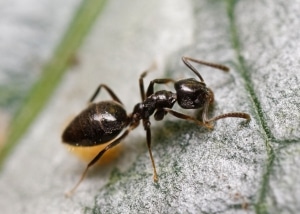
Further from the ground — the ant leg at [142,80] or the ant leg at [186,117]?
the ant leg at [186,117]

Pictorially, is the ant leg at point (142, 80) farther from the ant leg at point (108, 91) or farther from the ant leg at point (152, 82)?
the ant leg at point (108, 91)

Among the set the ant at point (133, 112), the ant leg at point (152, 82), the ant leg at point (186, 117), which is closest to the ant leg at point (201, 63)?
the ant at point (133, 112)

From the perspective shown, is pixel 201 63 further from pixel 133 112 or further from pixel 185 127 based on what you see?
pixel 133 112

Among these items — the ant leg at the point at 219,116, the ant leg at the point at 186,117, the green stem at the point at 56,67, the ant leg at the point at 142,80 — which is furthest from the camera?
the green stem at the point at 56,67

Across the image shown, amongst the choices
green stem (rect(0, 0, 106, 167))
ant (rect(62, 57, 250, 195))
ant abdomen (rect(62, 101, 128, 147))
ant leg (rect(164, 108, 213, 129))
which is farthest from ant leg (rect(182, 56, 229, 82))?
green stem (rect(0, 0, 106, 167))

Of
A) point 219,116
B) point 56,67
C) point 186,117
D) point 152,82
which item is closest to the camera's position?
point 219,116

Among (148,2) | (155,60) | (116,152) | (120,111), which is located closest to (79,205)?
(116,152)

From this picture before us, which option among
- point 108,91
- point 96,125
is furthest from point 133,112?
point 96,125

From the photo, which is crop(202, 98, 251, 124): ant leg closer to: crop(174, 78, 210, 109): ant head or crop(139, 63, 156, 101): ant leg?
crop(174, 78, 210, 109): ant head
